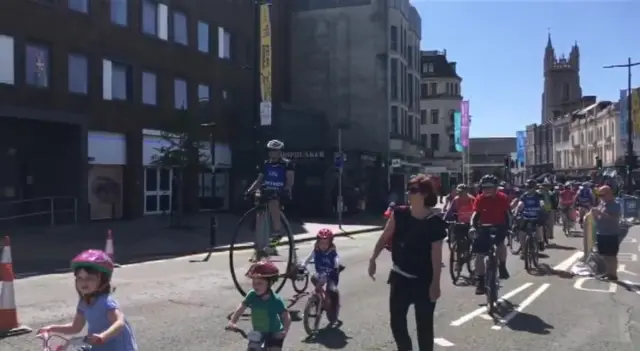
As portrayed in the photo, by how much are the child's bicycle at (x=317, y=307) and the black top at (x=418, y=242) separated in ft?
8.25

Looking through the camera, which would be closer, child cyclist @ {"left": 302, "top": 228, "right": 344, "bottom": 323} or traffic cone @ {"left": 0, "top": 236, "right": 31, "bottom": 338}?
traffic cone @ {"left": 0, "top": 236, "right": 31, "bottom": 338}

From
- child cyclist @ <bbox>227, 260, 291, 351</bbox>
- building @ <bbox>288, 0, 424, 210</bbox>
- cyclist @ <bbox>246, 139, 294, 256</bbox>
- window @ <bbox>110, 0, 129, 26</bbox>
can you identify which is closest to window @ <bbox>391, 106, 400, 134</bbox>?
building @ <bbox>288, 0, 424, 210</bbox>

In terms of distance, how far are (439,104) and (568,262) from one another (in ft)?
269

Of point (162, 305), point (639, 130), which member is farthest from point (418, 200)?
point (639, 130)

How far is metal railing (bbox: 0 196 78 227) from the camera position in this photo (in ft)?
82.1

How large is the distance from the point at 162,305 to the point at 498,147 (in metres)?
126

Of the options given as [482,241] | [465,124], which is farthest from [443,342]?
[465,124]

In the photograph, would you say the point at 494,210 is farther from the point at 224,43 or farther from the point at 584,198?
the point at 224,43

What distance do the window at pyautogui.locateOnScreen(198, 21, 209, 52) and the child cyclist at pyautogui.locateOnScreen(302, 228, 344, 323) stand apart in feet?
93.9

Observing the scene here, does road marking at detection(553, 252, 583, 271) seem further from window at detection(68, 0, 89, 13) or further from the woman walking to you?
window at detection(68, 0, 89, 13)

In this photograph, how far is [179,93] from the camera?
34219mm

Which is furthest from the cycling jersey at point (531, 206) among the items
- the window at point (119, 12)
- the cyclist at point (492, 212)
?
the window at point (119, 12)

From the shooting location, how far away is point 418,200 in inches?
237

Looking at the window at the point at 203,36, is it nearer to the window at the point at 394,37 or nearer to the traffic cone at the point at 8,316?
the window at the point at 394,37
